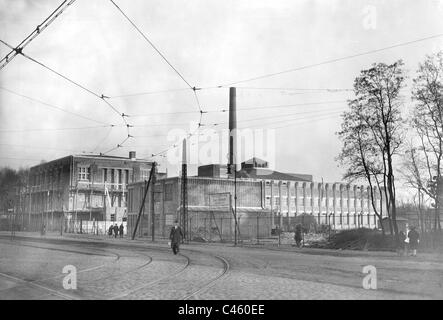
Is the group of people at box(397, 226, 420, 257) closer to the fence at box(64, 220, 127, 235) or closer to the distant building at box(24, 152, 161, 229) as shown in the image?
the fence at box(64, 220, 127, 235)

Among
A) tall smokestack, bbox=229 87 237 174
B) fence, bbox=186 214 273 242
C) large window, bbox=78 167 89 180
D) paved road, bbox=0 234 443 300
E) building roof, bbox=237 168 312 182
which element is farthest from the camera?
building roof, bbox=237 168 312 182

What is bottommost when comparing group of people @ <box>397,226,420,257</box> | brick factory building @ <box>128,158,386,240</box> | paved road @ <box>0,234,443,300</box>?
paved road @ <box>0,234,443,300</box>

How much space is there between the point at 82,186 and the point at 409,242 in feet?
199

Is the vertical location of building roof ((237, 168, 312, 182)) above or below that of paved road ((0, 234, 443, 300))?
above

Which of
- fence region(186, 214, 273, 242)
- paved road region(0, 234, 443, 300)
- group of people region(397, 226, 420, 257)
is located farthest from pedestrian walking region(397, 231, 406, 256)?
fence region(186, 214, 273, 242)

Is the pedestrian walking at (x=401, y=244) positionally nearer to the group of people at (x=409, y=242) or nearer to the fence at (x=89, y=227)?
the group of people at (x=409, y=242)

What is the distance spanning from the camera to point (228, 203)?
5294 centimetres

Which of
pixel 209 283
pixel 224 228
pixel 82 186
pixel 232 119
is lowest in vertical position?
pixel 209 283

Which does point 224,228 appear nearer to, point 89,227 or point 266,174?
point 89,227

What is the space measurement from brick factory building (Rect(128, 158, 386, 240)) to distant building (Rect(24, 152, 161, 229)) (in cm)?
1477

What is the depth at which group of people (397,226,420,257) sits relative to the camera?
78.5 feet

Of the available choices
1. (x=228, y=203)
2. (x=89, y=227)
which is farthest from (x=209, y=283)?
(x=89, y=227)
